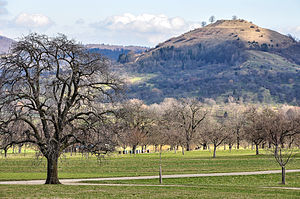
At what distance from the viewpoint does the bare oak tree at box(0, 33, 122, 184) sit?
120 feet

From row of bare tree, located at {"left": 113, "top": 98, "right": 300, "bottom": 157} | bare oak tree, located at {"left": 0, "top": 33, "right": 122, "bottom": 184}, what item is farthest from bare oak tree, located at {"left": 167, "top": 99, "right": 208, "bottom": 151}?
bare oak tree, located at {"left": 0, "top": 33, "right": 122, "bottom": 184}

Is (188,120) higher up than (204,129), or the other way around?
(188,120)

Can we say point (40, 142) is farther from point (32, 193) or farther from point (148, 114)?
point (148, 114)

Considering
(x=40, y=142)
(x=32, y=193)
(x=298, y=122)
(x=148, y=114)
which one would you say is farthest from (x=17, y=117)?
(x=148, y=114)

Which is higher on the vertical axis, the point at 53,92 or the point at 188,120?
the point at 188,120

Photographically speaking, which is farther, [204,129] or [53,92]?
[204,129]

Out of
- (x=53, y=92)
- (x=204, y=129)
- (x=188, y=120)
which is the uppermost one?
(x=188, y=120)

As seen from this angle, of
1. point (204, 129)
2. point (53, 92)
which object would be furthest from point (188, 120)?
point (53, 92)

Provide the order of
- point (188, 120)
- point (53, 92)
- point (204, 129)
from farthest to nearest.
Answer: point (188, 120)
point (204, 129)
point (53, 92)

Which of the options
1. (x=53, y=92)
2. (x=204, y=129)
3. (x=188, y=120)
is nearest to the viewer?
(x=53, y=92)

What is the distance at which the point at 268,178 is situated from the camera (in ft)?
168

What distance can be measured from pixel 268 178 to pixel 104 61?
77.6 feet

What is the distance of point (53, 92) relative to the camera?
1471 inches

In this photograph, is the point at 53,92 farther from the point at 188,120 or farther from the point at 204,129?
the point at 188,120
